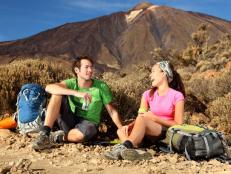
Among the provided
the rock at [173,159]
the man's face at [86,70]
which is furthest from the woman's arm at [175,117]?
the man's face at [86,70]

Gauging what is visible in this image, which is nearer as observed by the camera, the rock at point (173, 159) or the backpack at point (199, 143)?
the rock at point (173, 159)

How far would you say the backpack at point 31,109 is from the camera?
7.80 meters

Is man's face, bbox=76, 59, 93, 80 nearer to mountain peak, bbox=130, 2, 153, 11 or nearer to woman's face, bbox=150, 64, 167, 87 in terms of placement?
woman's face, bbox=150, 64, 167, 87

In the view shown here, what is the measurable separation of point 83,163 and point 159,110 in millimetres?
1489

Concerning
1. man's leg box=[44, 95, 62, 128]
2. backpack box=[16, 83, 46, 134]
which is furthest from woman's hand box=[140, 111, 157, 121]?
backpack box=[16, 83, 46, 134]

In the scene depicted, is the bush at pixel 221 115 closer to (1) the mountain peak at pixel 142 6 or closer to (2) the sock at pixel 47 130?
(2) the sock at pixel 47 130

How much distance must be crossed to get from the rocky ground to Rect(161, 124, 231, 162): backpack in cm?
12

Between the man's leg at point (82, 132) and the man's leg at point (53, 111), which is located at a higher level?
the man's leg at point (53, 111)

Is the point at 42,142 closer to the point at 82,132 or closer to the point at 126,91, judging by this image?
the point at 82,132

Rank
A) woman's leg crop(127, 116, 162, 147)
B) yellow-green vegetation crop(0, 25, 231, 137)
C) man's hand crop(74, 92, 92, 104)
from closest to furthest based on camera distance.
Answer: woman's leg crop(127, 116, 162, 147) < man's hand crop(74, 92, 92, 104) < yellow-green vegetation crop(0, 25, 231, 137)

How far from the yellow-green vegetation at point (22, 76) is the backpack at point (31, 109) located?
1147 millimetres

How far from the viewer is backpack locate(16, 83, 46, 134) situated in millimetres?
7801

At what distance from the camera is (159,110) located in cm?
694

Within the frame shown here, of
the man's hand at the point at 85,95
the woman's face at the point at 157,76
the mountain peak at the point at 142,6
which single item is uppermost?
the mountain peak at the point at 142,6
